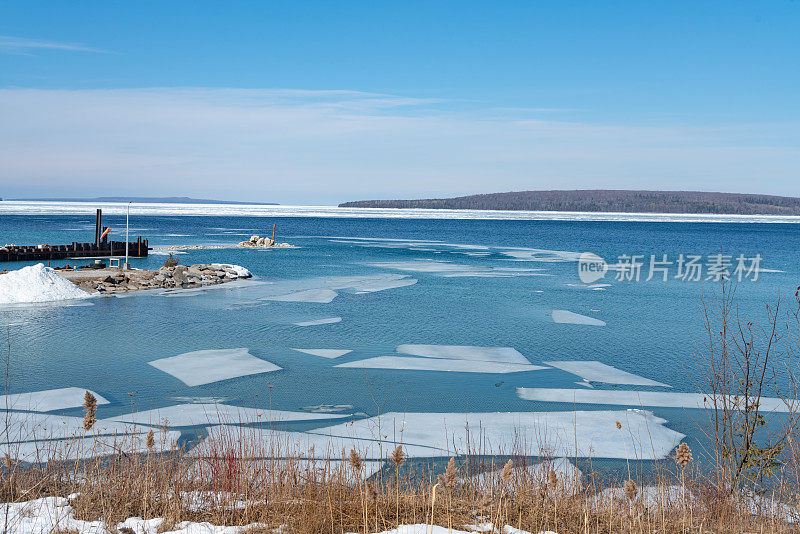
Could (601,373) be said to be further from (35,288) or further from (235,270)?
(235,270)

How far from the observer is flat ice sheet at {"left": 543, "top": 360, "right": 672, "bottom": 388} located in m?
9.13

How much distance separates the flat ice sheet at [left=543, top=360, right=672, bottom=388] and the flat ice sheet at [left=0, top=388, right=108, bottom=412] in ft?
20.3

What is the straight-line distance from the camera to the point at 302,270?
24391 mm

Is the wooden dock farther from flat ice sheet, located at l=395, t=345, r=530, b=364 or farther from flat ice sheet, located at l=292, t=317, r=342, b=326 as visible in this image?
flat ice sheet, located at l=395, t=345, r=530, b=364

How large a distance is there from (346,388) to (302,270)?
1638cm

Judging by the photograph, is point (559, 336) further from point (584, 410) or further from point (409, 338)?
point (584, 410)

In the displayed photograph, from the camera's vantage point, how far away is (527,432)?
22.0 ft

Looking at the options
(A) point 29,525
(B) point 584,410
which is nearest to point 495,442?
(B) point 584,410

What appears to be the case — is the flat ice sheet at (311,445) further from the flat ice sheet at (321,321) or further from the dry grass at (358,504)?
the flat ice sheet at (321,321)

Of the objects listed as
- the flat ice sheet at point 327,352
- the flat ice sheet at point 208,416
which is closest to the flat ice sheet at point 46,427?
the flat ice sheet at point 208,416

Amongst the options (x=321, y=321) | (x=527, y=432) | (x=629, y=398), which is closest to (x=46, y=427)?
(x=527, y=432)

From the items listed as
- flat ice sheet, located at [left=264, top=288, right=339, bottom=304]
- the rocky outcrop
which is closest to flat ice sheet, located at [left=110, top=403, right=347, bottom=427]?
flat ice sheet, located at [left=264, top=288, right=339, bottom=304]

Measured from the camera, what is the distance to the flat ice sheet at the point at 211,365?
28.7 feet

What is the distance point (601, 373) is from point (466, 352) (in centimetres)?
213
